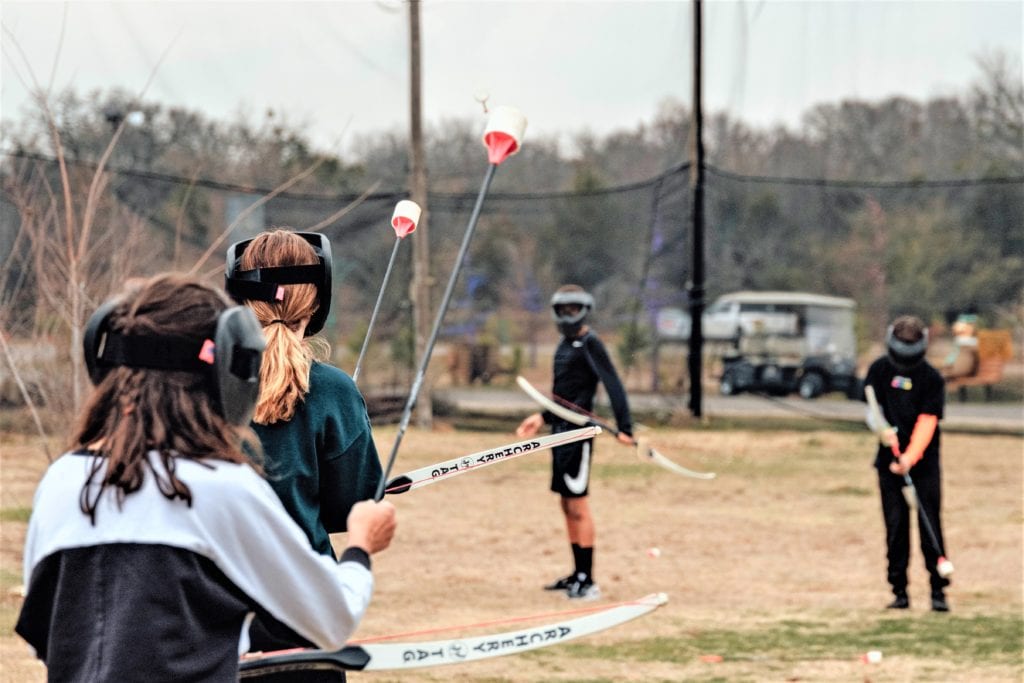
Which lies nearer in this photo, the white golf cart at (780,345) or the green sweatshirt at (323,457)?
the green sweatshirt at (323,457)

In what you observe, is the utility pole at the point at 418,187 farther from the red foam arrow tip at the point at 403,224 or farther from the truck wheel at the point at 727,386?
the red foam arrow tip at the point at 403,224

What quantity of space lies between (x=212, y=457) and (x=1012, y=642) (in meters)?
6.34

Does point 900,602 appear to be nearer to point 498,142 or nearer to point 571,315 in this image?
point 571,315

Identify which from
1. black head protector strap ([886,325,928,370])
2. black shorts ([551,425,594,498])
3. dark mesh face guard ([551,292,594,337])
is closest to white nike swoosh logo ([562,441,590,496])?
black shorts ([551,425,594,498])

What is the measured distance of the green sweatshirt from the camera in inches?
120

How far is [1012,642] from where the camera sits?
7.47 meters

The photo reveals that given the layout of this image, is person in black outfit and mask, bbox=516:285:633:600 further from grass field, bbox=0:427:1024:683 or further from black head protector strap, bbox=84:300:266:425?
black head protector strap, bbox=84:300:266:425

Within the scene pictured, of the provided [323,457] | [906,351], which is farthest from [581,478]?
[323,457]

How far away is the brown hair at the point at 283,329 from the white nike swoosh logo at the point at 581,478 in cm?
553

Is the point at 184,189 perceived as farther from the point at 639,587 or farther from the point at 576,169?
the point at 639,587

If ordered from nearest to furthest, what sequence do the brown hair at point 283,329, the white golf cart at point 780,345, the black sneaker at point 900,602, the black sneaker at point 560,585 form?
the brown hair at point 283,329 → the black sneaker at point 900,602 → the black sneaker at point 560,585 → the white golf cart at point 780,345

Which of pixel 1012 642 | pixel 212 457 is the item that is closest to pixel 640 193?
pixel 1012 642

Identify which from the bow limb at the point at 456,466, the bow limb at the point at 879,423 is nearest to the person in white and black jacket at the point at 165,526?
the bow limb at the point at 456,466

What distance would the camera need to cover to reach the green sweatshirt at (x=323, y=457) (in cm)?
304
